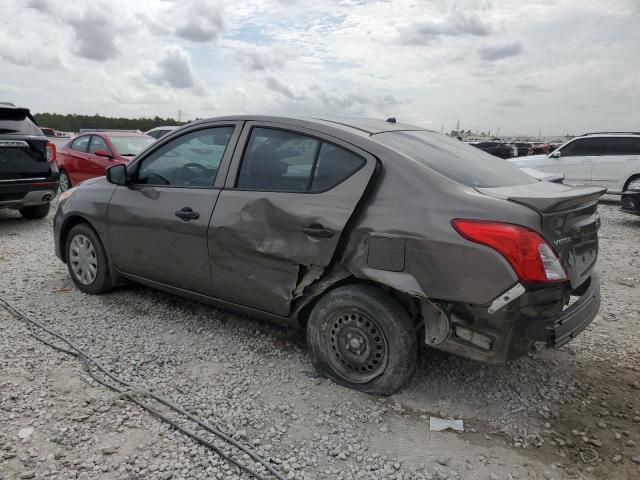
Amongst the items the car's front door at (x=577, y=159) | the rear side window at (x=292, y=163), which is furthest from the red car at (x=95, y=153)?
the car's front door at (x=577, y=159)

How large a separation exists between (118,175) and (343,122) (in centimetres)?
201

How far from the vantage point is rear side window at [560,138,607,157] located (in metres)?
12.4

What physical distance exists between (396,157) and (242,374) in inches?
68.2

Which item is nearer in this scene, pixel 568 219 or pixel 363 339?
pixel 568 219

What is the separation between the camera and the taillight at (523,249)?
101 inches

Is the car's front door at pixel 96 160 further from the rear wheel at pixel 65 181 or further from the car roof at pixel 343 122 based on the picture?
the car roof at pixel 343 122

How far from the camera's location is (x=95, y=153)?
34.4 ft

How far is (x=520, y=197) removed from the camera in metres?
2.76

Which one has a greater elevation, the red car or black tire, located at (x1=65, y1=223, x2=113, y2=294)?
the red car

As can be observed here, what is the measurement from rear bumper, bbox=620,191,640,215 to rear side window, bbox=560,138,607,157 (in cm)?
333

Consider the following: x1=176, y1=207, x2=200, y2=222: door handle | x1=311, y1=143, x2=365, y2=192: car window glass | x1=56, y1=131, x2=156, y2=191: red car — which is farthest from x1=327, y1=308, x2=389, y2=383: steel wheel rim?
x1=56, y1=131, x2=156, y2=191: red car

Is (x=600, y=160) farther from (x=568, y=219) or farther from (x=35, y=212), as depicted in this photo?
(x=35, y=212)

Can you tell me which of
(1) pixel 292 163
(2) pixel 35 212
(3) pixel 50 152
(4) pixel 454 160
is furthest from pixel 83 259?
(2) pixel 35 212

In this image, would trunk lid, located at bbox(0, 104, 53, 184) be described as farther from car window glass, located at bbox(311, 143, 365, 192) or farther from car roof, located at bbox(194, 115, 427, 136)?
car window glass, located at bbox(311, 143, 365, 192)
